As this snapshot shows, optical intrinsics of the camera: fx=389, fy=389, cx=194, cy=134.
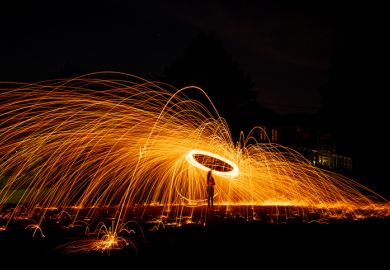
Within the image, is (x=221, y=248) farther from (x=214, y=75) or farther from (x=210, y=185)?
(x=214, y=75)

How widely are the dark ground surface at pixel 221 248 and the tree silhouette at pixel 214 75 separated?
75.6 ft

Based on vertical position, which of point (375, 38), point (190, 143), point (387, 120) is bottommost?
point (190, 143)

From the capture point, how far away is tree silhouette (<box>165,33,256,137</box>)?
35750mm

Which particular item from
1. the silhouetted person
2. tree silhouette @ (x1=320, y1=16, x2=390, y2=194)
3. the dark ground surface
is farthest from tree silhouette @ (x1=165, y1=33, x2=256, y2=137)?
the dark ground surface

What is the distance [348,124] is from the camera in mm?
38125

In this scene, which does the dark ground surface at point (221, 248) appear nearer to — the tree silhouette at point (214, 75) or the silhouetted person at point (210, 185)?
the silhouetted person at point (210, 185)

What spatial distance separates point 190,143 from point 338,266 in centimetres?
829

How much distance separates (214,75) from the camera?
37.2m

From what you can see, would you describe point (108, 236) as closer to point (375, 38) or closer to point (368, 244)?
point (368, 244)

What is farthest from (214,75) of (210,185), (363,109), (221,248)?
(221,248)

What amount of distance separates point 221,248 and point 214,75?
2960 centimetres

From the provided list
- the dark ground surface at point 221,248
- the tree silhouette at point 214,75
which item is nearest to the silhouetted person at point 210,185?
the dark ground surface at point 221,248

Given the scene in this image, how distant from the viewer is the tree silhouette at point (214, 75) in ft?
117

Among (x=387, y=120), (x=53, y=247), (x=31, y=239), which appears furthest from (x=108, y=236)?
(x=387, y=120)
